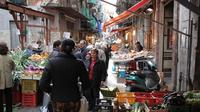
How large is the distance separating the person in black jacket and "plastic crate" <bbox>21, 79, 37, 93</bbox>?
18.0 feet

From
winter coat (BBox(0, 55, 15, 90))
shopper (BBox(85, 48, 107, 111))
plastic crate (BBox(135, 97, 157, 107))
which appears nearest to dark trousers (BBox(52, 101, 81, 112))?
plastic crate (BBox(135, 97, 157, 107))

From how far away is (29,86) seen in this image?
36.8 ft

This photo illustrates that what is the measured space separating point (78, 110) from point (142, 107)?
6.08 feet

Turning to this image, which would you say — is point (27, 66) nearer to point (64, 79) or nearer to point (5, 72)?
point (5, 72)

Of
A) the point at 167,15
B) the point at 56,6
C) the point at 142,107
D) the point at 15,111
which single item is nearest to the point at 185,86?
the point at 142,107

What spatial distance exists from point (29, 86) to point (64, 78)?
227 inches

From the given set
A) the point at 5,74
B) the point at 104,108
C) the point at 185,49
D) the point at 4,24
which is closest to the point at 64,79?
the point at 104,108

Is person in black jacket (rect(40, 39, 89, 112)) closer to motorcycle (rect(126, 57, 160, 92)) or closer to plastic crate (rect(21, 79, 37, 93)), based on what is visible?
plastic crate (rect(21, 79, 37, 93))

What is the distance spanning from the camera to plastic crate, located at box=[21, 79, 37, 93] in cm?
1117

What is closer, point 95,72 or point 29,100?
point 95,72

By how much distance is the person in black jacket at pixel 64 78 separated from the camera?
18.7 ft

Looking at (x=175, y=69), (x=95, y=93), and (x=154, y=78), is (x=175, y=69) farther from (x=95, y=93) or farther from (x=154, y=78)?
(x=95, y=93)

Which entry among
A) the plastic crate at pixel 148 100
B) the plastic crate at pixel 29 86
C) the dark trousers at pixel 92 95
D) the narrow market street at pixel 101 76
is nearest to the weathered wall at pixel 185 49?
the narrow market street at pixel 101 76

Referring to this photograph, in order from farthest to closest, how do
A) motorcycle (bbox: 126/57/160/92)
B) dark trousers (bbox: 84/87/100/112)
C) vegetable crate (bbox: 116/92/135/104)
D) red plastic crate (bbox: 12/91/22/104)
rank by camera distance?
motorcycle (bbox: 126/57/160/92)
red plastic crate (bbox: 12/91/22/104)
dark trousers (bbox: 84/87/100/112)
vegetable crate (bbox: 116/92/135/104)
